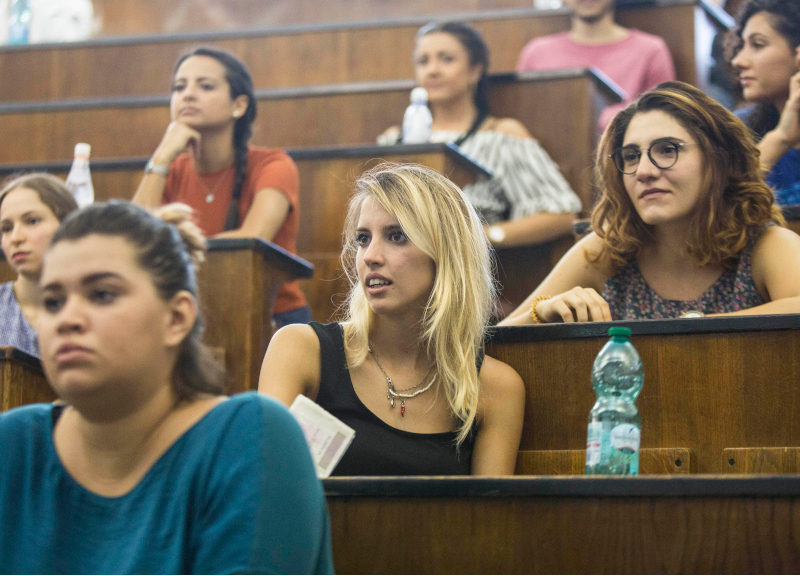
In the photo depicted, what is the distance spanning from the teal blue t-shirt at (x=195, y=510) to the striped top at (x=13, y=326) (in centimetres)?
120

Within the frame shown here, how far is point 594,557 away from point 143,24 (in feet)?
12.9

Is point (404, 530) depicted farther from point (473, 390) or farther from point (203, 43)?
point (203, 43)

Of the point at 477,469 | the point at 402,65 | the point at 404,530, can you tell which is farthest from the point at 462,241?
the point at 402,65

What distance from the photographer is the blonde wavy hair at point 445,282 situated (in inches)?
59.0

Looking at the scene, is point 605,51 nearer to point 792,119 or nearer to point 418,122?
point 418,122

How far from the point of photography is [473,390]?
57.9 inches

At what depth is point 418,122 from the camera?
9.22 feet

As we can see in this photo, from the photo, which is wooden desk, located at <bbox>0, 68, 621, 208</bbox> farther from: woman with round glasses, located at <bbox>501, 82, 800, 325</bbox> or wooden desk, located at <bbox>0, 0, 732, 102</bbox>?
woman with round glasses, located at <bbox>501, 82, 800, 325</bbox>

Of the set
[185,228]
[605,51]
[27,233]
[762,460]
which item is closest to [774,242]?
Answer: [762,460]

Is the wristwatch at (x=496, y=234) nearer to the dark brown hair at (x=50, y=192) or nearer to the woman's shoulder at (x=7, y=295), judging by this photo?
the dark brown hair at (x=50, y=192)

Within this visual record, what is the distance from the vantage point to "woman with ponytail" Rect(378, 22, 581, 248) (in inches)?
105

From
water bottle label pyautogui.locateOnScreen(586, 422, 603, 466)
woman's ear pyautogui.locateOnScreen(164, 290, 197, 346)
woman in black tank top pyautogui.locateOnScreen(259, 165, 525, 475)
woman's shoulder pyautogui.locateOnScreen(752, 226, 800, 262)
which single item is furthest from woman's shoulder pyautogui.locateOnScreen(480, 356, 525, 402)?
woman's ear pyautogui.locateOnScreen(164, 290, 197, 346)

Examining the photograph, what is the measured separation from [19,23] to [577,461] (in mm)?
3392

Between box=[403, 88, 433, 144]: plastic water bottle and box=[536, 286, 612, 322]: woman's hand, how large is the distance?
126 cm
